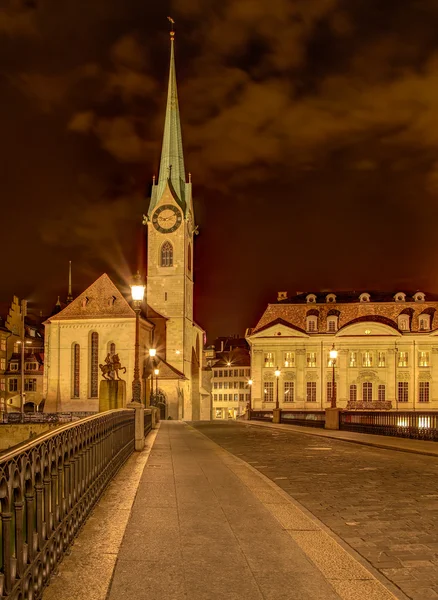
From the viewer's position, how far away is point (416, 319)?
3369 inches

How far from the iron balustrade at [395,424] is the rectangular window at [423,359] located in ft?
169

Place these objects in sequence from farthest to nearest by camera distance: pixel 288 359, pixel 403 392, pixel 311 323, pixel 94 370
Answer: pixel 311 323, pixel 288 359, pixel 403 392, pixel 94 370

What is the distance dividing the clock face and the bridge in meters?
77.1

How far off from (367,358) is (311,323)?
333 inches

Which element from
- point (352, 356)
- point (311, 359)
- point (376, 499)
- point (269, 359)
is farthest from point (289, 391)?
point (376, 499)

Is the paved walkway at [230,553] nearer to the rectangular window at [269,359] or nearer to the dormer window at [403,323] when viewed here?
the rectangular window at [269,359]

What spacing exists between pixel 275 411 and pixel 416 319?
41794 mm

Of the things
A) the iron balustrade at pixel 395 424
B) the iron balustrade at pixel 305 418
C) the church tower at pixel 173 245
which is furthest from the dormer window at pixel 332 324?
the iron balustrade at pixel 395 424

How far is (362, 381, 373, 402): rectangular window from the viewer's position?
277 feet

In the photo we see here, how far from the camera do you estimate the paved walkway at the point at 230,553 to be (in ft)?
18.3

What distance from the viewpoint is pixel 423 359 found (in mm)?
84312

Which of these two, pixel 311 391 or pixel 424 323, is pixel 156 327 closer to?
pixel 311 391

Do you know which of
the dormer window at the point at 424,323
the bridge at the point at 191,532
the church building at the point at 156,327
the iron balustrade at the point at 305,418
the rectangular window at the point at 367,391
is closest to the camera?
the bridge at the point at 191,532

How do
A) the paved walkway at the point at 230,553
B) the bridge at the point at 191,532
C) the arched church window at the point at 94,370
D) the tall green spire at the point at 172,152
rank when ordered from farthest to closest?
1. the tall green spire at the point at 172,152
2. the arched church window at the point at 94,370
3. the paved walkway at the point at 230,553
4. the bridge at the point at 191,532
